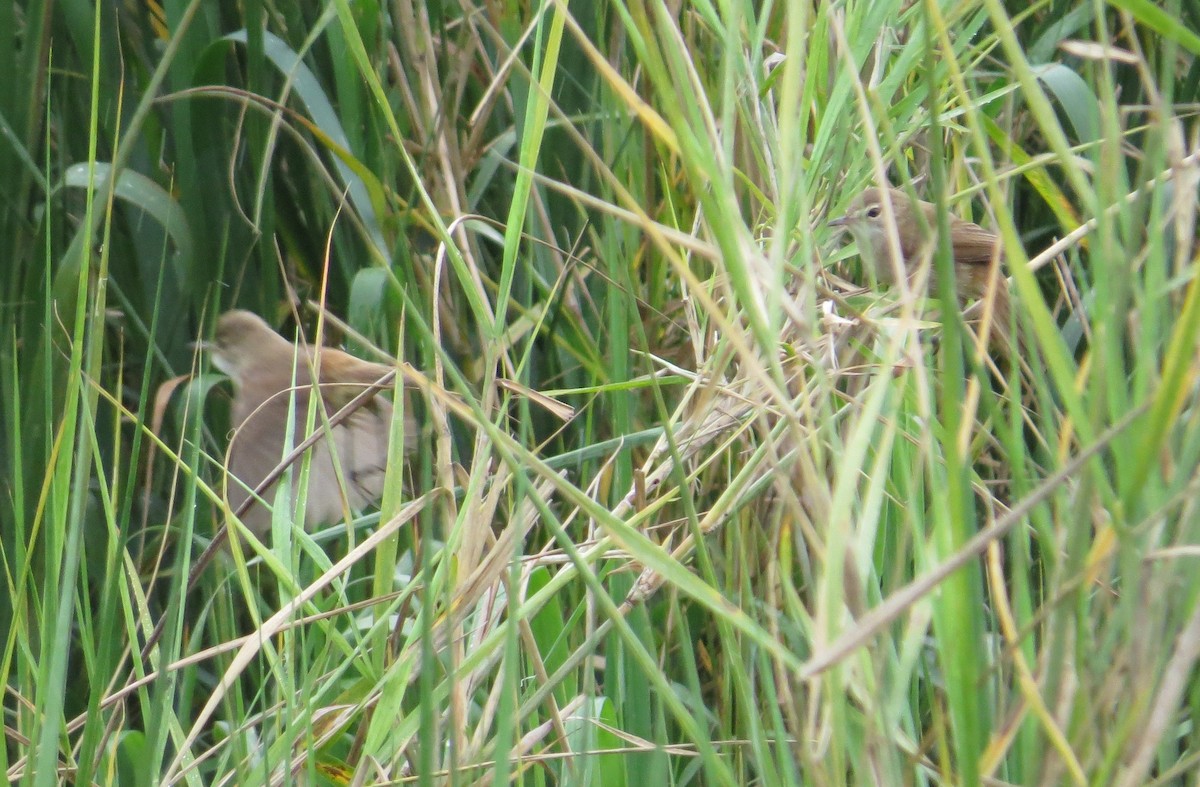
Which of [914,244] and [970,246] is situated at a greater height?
[970,246]

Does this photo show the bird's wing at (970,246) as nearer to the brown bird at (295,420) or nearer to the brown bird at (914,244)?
the brown bird at (914,244)

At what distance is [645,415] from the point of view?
1.83 metres

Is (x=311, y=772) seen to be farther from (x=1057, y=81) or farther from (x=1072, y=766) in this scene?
(x=1057, y=81)

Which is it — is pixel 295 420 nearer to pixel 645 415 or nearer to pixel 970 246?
pixel 645 415

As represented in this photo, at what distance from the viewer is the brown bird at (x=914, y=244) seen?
1300 millimetres

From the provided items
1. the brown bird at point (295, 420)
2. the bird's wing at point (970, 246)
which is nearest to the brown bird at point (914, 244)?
the bird's wing at point (970, 246)

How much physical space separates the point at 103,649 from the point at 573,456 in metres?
0.45

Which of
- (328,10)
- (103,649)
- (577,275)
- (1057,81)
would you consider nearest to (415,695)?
(103,649)

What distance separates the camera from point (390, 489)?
1.21 meters

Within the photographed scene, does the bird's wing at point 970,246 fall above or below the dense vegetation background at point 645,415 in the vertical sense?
below

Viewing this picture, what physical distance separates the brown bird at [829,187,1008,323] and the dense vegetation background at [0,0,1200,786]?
6 cm

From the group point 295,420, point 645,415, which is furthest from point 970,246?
point 295,420

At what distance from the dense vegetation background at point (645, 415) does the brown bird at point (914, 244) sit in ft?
0.20

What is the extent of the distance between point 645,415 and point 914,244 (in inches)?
42.3
